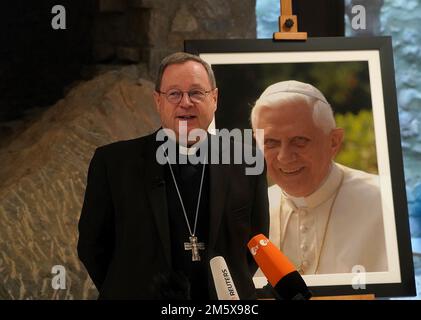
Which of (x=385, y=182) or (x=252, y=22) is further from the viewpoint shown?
(x=252, y=22)

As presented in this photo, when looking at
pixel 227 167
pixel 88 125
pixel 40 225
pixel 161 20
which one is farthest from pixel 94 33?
pixel 227 167

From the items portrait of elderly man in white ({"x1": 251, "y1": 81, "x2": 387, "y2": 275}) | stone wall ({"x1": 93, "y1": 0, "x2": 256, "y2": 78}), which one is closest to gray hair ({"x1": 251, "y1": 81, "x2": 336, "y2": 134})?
portrait of elderly man in white ({"x1": 251, "y1": 81, "x2": 387, "y2": 275})

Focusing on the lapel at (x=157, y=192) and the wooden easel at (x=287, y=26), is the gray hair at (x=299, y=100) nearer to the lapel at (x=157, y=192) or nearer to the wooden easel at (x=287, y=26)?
the wooden easel at (x=287, y=26)

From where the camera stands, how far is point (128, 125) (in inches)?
111

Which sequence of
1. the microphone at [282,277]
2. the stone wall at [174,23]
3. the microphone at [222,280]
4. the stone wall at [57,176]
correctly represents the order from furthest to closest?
the stone wall at [174,23]
the stone wall at [57,176]
the microphone at [222,280]
the microphone at [282,277]

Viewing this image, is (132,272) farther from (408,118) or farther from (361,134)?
(408,118)

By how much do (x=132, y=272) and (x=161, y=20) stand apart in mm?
1417

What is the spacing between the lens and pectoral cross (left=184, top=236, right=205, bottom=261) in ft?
A: 6.57

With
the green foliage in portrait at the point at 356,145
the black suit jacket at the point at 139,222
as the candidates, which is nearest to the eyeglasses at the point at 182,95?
the black suit jacket at the point at 139,222

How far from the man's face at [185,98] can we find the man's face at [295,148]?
12.8 inches

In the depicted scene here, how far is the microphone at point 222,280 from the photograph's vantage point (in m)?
1.96

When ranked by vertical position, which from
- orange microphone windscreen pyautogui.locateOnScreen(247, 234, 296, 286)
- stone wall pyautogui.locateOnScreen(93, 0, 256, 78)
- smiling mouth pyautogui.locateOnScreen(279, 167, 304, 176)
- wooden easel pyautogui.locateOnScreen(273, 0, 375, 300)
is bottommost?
orange microphone windscreen pyautogui.locateOnScreen(247, 234, 296, 286)

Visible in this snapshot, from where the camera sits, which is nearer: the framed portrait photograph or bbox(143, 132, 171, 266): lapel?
bbox(143, 132, 171, 266): lapel

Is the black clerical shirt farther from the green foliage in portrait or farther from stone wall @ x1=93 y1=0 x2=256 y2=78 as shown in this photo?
stone wall @ x1=93 y1=0 x2=256 y2=78
